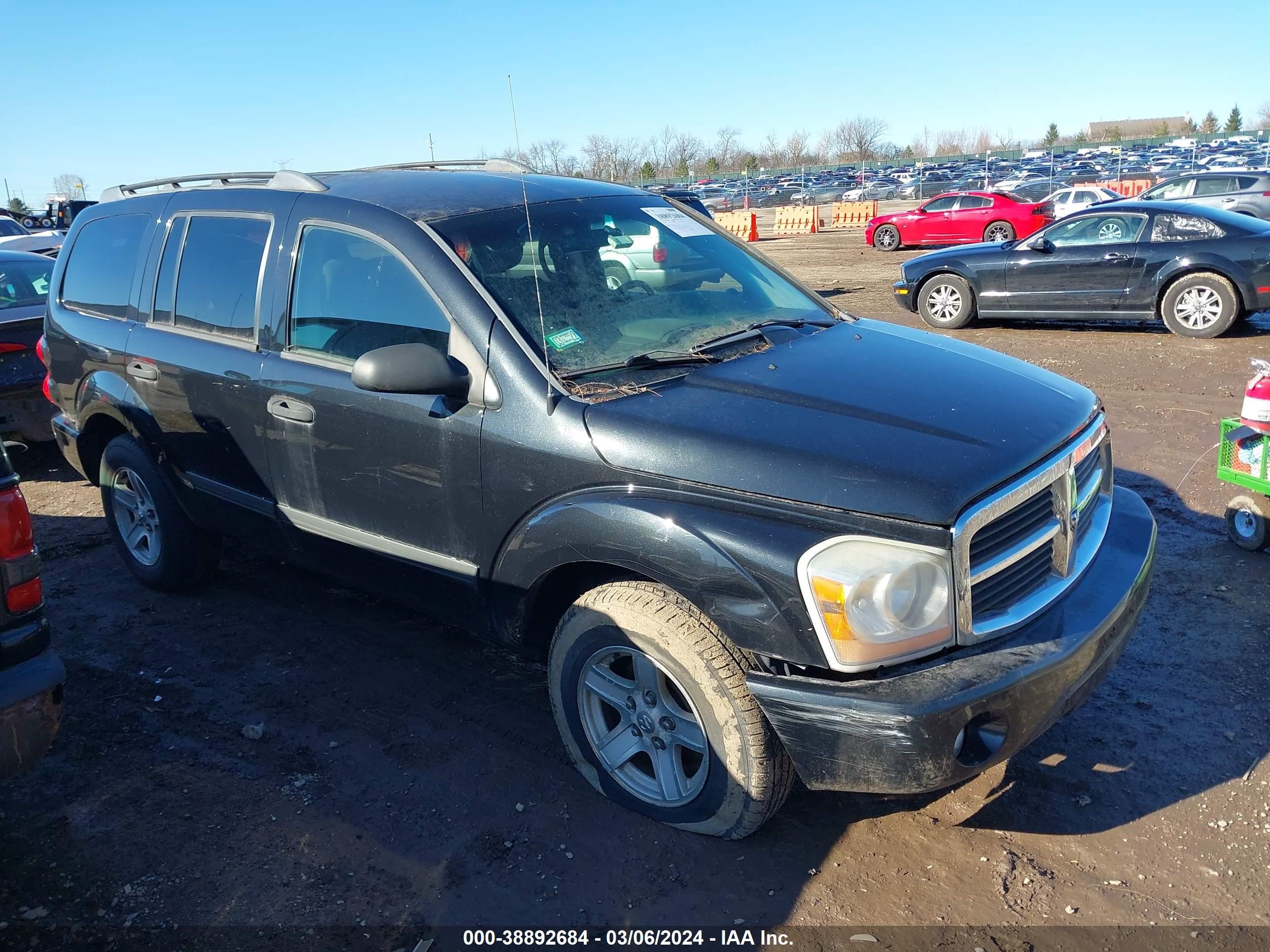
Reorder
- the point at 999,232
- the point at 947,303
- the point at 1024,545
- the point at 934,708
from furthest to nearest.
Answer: the point at 999,232 < the point at 947,303 < the point at 1024,545 < the point at 934,708

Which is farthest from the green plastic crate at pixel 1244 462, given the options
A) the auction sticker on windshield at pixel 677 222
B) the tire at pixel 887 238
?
the tire at pixel 887 238

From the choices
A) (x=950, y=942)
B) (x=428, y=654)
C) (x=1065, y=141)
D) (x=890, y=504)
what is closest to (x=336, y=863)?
(x=428, y=654)

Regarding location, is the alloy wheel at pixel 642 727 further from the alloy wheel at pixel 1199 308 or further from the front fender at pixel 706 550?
the alloy wheel at pixel 1199 308

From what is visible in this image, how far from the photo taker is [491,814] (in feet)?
10.6

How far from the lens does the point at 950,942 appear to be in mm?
2590

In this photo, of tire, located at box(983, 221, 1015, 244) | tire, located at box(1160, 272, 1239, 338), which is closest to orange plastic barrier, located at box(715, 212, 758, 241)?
tire, located at box(983, 221, 1015, 244)

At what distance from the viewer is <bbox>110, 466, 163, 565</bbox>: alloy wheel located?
4.94 m

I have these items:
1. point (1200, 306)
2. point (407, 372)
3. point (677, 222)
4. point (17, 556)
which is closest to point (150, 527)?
point (17, 556)

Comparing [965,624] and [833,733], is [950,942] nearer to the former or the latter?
[833,733]

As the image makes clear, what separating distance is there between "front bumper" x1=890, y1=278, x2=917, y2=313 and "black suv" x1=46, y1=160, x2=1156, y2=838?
8.89 m

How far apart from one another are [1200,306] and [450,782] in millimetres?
10306

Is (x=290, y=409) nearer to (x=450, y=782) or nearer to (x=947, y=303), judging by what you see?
(x=450, y=782)

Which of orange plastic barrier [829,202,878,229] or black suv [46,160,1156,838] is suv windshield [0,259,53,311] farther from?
orange plastic barrier [829,202,878,229]

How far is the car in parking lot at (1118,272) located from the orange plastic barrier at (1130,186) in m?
23.3
